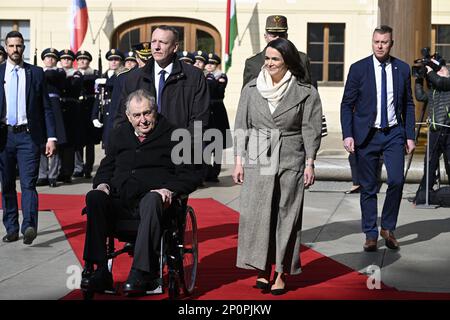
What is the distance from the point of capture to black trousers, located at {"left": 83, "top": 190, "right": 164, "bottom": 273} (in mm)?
6512

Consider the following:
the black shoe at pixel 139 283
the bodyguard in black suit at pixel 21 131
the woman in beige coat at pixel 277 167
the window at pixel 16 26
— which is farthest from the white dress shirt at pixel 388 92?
the window at pixel 16 26

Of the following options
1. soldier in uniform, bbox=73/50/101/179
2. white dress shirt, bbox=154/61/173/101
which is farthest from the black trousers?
soldier in uniform, bbox=73/50/101/179

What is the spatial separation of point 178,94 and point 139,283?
70.7 inches

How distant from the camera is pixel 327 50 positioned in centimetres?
2758

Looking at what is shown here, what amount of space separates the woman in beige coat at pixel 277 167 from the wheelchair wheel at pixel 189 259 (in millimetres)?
330

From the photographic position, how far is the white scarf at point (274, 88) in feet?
24.2

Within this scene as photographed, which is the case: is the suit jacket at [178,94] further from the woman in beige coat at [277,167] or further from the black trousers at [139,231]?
the black trousers at [139,231]

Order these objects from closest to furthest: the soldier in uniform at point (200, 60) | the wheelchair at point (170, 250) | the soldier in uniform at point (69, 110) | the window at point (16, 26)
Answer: the wheelchair at point (170, 250)
the soldier in uniform at point (69, 110)
the soldier in uniform at point (200, 60)
the window at point (16, 26)

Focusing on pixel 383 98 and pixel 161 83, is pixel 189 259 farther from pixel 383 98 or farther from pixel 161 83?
pixel 383 98

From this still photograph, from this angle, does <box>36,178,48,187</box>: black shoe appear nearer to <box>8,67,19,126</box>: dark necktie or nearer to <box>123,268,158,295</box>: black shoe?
<box>8,67,19,126</box>: dark necktie

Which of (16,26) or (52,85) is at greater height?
(16,26)

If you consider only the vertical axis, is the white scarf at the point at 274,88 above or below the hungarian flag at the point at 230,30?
below

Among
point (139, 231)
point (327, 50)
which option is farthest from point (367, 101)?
point (327, 50)

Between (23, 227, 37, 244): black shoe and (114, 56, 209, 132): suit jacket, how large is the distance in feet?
6.59
